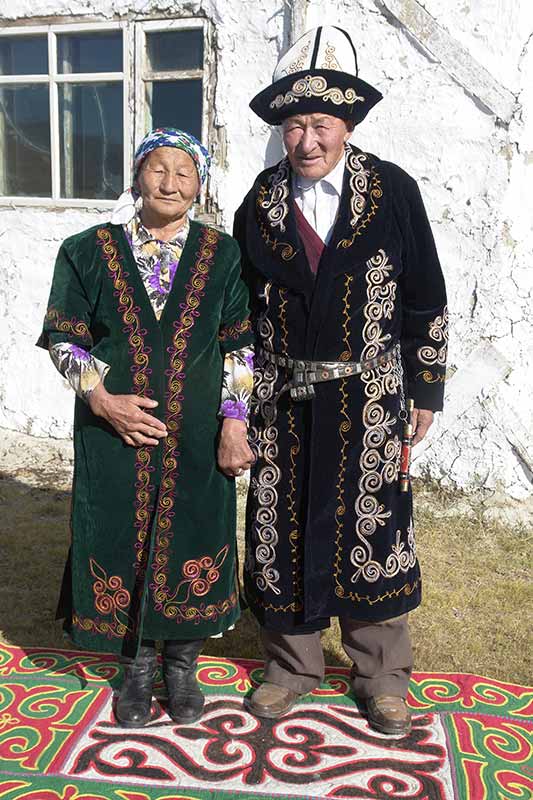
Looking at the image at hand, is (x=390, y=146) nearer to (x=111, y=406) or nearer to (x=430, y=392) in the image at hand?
(x=430, y=392)

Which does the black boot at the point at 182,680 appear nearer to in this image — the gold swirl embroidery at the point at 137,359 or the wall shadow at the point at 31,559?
the gold swirl embroidery at the point at 137,359

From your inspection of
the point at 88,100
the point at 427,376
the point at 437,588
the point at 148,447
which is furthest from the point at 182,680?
the point at 88,100

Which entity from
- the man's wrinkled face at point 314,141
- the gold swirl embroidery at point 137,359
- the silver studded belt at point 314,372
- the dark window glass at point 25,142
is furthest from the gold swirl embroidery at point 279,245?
the dark window glass at point 25,142

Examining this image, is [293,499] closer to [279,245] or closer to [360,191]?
[279,245]

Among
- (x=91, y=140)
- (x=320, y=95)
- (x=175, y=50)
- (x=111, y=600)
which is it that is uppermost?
(x=175, y=50)

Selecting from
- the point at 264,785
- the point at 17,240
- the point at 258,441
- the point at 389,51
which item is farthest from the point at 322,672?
the point at 17,240

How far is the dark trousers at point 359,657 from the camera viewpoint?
249 cm

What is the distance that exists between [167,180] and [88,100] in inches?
135

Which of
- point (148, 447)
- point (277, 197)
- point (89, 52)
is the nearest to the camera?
point (148, 447)

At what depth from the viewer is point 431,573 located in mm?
3979

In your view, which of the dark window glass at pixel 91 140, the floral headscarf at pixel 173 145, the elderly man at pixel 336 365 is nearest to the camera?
the floral headscarf at pixel 173 145

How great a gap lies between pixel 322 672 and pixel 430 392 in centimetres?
103

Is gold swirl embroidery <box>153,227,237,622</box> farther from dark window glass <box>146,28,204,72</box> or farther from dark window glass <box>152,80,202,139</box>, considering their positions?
dark window glass <box>146,28,204,72</box>

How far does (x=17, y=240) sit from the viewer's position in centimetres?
530
